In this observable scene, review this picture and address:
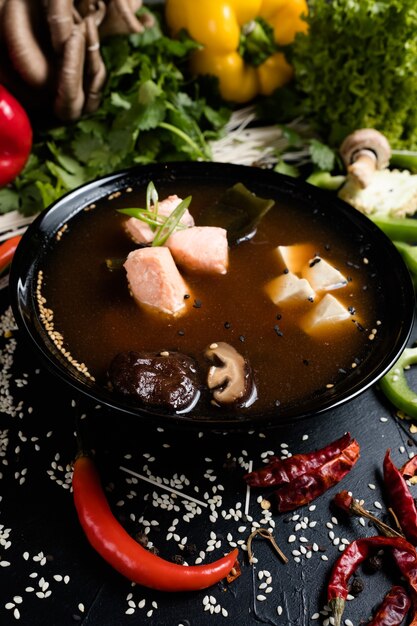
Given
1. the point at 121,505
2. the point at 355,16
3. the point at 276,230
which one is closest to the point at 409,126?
the point at 355,16

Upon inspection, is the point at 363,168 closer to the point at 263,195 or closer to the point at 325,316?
the point at 263,195

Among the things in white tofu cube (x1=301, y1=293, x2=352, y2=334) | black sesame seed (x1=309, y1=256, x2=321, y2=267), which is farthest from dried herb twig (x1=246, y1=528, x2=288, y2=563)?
black sesame seed (x1=309, y1=256, x2=321, y2=267)

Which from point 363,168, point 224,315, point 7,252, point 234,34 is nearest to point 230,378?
point 224,315

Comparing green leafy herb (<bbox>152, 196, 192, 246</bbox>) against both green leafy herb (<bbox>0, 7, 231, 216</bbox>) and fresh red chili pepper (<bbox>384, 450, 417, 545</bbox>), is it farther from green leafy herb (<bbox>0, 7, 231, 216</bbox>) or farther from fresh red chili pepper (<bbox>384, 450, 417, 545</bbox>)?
fresh red chili pepper (<bbox>384, 450, 417, 545</bbox>)

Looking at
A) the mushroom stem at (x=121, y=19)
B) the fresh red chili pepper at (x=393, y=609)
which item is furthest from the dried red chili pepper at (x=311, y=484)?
the mushroom stem at (x=121, y=19)

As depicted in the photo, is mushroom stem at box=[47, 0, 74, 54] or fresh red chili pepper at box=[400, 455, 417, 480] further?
mushroom stem at box=[47, 0, 74, 54]

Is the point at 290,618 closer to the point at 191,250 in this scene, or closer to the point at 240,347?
the point at 240,347
